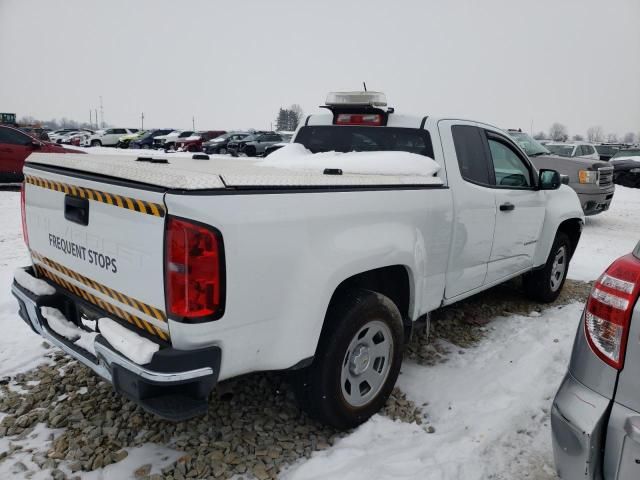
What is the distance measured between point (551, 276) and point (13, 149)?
11653 millimetres

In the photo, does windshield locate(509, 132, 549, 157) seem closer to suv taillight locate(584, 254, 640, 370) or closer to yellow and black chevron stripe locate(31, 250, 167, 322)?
suv taillight locate(584, 254, 640, 370)

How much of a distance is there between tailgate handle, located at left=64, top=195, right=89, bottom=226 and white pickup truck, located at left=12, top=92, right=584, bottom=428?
0.01 m

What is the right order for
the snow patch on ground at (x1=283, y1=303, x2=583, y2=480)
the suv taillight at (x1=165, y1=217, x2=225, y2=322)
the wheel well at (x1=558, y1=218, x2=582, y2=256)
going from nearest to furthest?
the suv taillight at (x1=165, y1=217, x2=225, y2=322) → the snow patch on ground at (x1=283, y1=303, x2=583, y2=480) → the wheel well at (x1=558, y1=218, x2=582, y2=256)

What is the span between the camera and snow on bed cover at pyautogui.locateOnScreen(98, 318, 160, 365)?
206cm

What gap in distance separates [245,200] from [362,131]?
6.97 ft

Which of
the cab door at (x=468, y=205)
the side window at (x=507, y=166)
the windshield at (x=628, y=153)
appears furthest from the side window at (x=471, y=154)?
the windshield at (x=628, y=153)

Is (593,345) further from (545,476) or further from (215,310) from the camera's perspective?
(215,310)

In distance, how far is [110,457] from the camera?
262 cm

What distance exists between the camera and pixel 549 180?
437cm

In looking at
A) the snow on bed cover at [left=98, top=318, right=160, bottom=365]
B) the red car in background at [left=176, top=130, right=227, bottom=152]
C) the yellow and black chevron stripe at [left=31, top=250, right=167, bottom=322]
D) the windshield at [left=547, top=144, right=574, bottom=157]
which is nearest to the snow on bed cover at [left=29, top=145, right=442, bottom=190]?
the yellow and black chevron stripe at [left=31, top=250, right=167, bottom=322]

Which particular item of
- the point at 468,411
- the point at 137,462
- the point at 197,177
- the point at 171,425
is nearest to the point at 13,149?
the point at 171,425

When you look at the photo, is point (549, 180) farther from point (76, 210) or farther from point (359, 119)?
point (76, 210)

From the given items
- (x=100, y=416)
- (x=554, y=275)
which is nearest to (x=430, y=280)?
(x=100, y=416)

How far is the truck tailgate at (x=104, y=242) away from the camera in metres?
2.11
